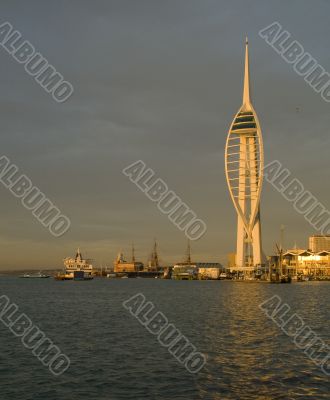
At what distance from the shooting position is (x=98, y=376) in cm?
2944

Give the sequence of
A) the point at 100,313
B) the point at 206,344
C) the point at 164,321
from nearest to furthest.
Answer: the point at 206,344, the point at 164,321, the point at 100,313

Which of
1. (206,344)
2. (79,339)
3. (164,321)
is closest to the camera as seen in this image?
(206,344)

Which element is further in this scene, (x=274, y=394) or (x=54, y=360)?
(x=54, y=360)

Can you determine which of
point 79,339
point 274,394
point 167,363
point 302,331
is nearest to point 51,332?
point 79,339

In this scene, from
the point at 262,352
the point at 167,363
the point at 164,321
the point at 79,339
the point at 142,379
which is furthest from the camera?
the point at 164,321

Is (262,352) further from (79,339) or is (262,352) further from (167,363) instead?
(79,339)

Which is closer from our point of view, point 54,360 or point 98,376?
point 98,376

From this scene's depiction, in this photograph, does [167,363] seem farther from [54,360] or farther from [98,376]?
[54,360]

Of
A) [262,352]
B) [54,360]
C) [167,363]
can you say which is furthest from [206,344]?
[54,360]

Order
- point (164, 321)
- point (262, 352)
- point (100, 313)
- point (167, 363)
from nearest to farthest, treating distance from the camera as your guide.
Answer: point (167, 363)
point (262, 352)
point (164, 321)
point (100, 313)

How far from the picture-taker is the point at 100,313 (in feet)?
213

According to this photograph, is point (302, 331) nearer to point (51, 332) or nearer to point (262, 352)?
point (262, 352)

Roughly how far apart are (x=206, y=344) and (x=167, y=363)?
7536 mm

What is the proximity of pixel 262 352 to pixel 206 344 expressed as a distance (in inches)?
181
